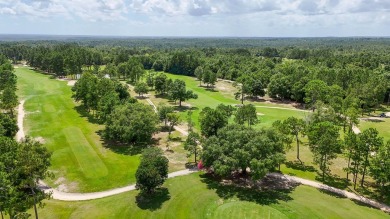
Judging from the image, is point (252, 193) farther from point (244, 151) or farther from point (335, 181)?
Answer: point (335, 181)

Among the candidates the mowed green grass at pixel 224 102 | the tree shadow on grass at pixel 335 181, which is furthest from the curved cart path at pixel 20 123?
the tree shadow on grass at pixel 335 181

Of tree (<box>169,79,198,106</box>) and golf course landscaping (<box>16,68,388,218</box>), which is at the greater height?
Answer: tree (<box>169,79,198,106</box>)

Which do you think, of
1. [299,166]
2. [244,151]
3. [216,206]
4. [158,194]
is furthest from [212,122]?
[216,206]

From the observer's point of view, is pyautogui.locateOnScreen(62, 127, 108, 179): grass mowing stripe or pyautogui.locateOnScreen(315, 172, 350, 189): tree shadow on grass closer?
pyautogui.locateOnScreen(315, 172, 350, 189): tree shadow on grass

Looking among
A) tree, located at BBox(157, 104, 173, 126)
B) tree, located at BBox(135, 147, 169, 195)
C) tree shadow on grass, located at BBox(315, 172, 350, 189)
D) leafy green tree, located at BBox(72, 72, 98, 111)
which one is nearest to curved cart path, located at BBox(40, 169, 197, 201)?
tree, located at BBox(135, 147, 169, 195)

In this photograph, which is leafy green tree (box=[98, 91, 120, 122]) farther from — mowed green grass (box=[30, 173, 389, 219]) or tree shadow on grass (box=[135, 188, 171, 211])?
mowed green grass (box=[30, 173, 389, 219])

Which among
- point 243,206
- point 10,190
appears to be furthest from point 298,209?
point 10,190

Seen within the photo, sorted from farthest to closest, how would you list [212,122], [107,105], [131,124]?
[107,105] → [212,122] → [131,124]

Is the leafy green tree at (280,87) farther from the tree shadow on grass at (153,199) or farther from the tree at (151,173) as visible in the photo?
the tree shadow on grass at (153,199)
